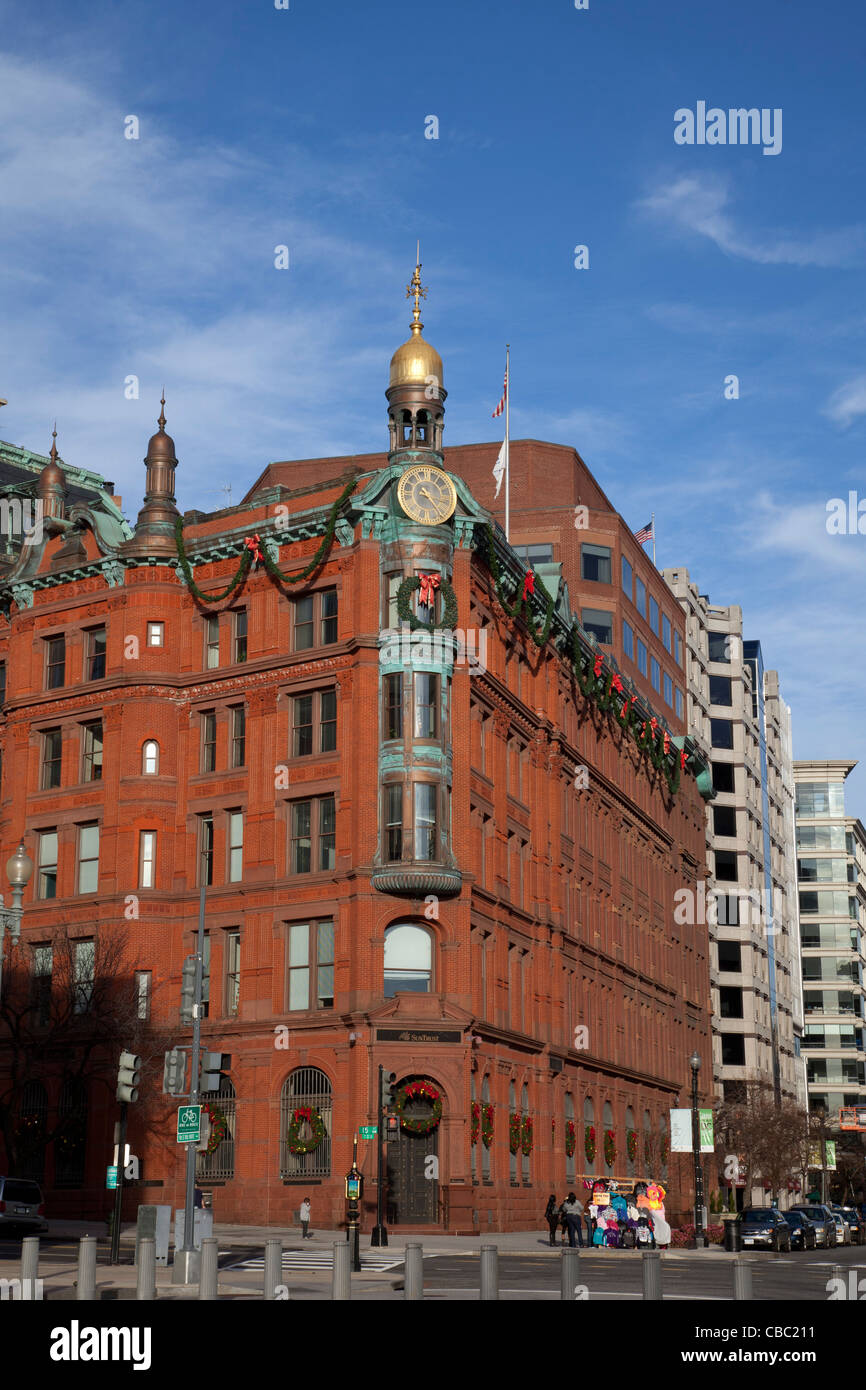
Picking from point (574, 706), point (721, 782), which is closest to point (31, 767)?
point (574, 706)

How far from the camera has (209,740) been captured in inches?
2416

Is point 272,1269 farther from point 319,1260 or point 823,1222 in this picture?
point 823,1222

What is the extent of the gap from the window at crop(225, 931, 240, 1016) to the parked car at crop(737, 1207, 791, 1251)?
700 inches

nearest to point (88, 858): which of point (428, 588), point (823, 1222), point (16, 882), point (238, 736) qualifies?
point (238, 736)

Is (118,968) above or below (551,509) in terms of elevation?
below

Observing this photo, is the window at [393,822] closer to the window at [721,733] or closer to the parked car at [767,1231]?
the parked car at [767,1231]

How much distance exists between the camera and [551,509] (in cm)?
9275

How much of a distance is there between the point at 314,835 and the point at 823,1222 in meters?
23.5

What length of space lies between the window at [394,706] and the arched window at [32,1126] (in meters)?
17.7

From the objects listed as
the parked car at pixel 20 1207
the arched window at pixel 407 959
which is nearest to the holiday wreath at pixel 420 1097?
the arched window at pixel 407 959

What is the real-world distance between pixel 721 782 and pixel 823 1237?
224 ft
